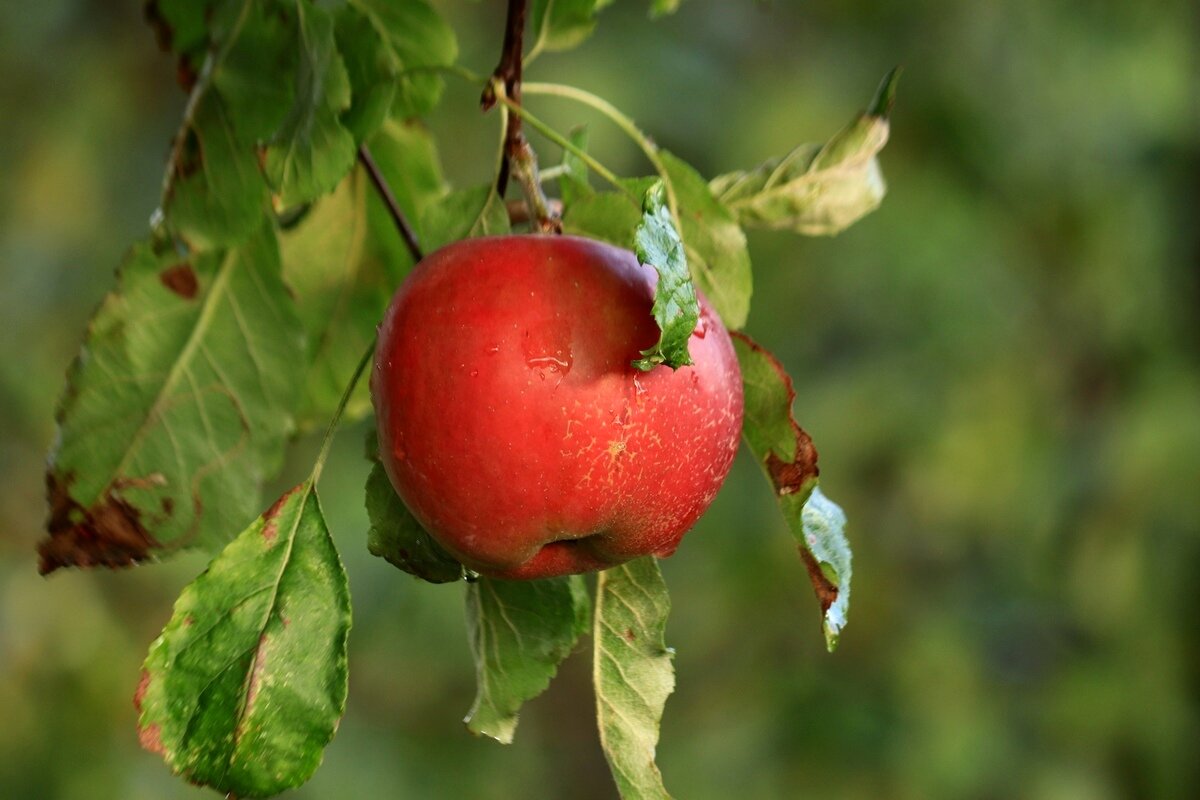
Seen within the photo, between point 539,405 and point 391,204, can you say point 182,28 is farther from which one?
point 539,405

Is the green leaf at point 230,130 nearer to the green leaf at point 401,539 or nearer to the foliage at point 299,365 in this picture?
the foliage at point 299,365

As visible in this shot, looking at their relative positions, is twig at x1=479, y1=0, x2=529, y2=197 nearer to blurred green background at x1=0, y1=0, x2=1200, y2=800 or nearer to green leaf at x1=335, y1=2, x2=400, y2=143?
green leaf at x1=335, y1=2, x2=400, y2=143

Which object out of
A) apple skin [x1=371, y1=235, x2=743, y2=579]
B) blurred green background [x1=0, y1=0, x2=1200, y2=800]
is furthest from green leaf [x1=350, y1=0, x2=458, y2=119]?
blurred green background [x1=0, y1=0, x2=1200, y2=800]

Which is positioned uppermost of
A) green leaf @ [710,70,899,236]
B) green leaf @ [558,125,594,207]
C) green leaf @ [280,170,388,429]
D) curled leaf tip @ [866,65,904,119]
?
curled leaf tip @ [866,65,904,119]

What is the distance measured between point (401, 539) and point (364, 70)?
0.27 metres

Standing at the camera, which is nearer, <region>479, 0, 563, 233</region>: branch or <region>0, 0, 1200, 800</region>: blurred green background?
<region>479, 0, 563, 233</region>: branch

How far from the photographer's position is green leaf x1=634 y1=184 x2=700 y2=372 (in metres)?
0.51

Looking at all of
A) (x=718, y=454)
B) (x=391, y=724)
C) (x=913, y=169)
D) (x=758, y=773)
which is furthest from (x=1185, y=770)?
(x=718, y=454)

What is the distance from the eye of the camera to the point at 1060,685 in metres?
2.24

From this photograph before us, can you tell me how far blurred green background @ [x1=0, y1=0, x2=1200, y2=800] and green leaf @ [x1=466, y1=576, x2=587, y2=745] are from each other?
4.42 feet

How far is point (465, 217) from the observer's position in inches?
27.1

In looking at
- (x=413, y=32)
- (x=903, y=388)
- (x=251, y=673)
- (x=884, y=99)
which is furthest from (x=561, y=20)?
(x=903, y=388)

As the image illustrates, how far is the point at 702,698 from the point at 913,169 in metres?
1.00

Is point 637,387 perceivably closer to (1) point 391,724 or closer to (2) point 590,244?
(2) point 590,244
